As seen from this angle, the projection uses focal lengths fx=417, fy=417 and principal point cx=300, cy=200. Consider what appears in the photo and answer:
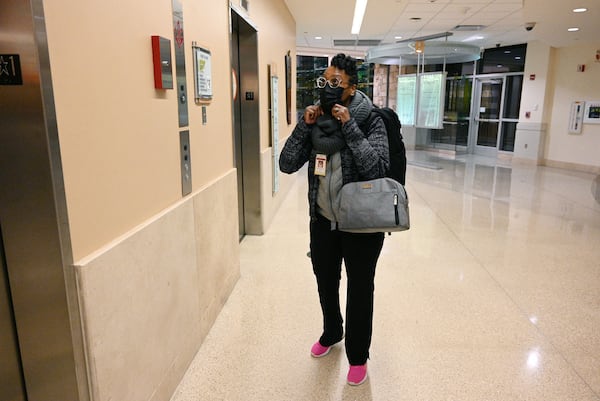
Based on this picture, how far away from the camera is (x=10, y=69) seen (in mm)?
1146

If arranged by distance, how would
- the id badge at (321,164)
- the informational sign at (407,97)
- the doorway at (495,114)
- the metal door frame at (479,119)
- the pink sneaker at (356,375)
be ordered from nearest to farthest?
the id badge at (321,164)
the pink sneaker at (356,375)
the informational sign at (407,97)
the doorway at (495,114)
the metal door frame at (479,119)

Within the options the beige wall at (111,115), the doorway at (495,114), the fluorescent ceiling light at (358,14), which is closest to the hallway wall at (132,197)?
the beige wall at (111,115)

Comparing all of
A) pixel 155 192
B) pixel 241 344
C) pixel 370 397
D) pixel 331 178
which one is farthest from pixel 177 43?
pixel 370 397

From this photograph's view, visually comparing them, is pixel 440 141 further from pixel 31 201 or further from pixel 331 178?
pixel 31 201

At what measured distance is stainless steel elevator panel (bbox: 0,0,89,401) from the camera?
114cm

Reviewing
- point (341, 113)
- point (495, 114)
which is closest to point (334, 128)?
point (341, 113)

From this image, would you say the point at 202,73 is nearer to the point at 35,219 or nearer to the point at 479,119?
the point at 35,219

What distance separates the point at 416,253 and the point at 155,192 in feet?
9.45

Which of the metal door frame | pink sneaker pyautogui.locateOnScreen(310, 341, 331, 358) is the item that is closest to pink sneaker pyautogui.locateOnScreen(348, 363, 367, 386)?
pink sneaker pyautogui.locateOnScreen(310, 341, 331, 358)

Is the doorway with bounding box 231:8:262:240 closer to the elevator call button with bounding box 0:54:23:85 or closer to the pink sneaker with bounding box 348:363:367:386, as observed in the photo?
the pink sneaker with bounding box 348:363:367:386

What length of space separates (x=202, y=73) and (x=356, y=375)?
188cm

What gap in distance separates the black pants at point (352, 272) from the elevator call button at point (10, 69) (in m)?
1.33

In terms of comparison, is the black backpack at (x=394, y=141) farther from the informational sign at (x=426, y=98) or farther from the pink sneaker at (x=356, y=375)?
the informational sign at (x=426, y=98)

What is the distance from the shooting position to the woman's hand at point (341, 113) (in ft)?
6.06
